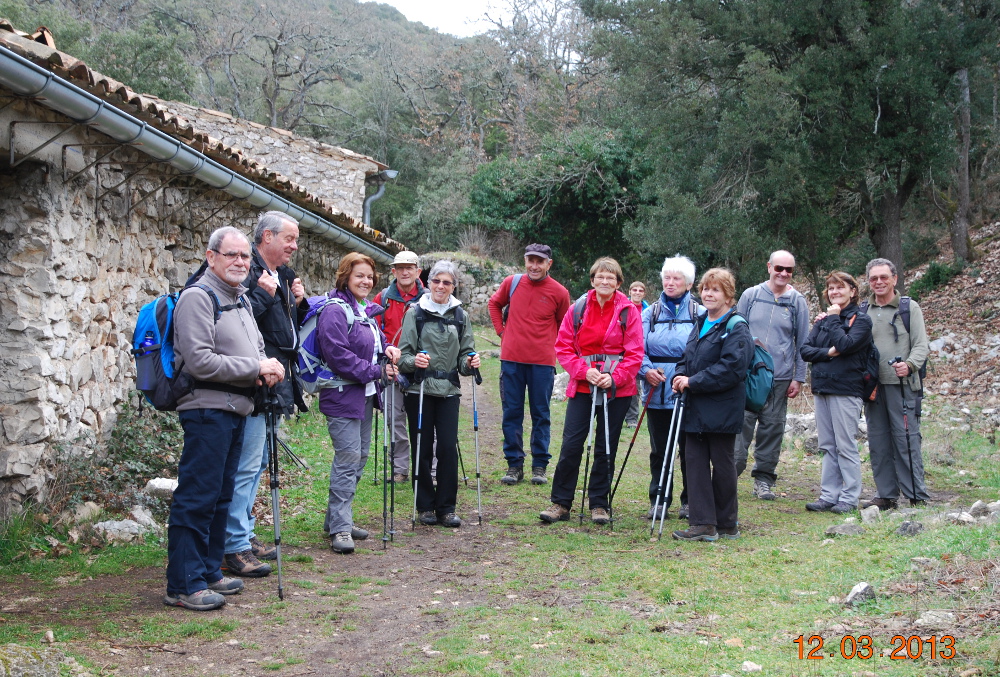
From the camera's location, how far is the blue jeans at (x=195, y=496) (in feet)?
14.2

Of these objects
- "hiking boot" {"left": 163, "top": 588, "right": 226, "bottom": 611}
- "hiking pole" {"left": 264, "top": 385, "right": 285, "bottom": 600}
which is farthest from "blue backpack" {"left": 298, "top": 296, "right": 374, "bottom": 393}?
"hiking boot" {"left": 163, "top": 588, "right": 226, "bottom": 611}

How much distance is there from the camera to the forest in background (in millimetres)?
14859

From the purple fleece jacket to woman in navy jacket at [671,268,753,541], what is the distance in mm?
2254

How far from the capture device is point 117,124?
5613mm

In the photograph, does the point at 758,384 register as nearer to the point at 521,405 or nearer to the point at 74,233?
the point at 521,405

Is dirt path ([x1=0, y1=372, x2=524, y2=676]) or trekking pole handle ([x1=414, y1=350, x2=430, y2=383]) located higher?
trekking pole handle ([x1=414, y1=350, x2=430, y2=383])

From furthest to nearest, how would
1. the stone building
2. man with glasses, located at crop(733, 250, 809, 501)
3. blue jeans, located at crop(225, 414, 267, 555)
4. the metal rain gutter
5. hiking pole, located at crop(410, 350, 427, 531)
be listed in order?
man with glasses, located at crop(733, 250, 809, 501) → hiking pole, located at crop(410, 350, 427, 531) → the stone building → blue jeans, located at crop(225, 414, 267, 555) → the metal rain gutter

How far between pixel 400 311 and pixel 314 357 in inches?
85.7

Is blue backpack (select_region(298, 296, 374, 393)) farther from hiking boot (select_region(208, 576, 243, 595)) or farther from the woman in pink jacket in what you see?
the woman in pink jacket

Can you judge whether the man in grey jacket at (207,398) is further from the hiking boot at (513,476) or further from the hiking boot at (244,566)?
the hiking boot at (513,476)

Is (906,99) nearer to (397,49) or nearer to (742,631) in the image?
(742,631)

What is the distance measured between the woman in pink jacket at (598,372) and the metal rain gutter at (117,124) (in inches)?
134

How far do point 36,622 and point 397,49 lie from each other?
140 feet
